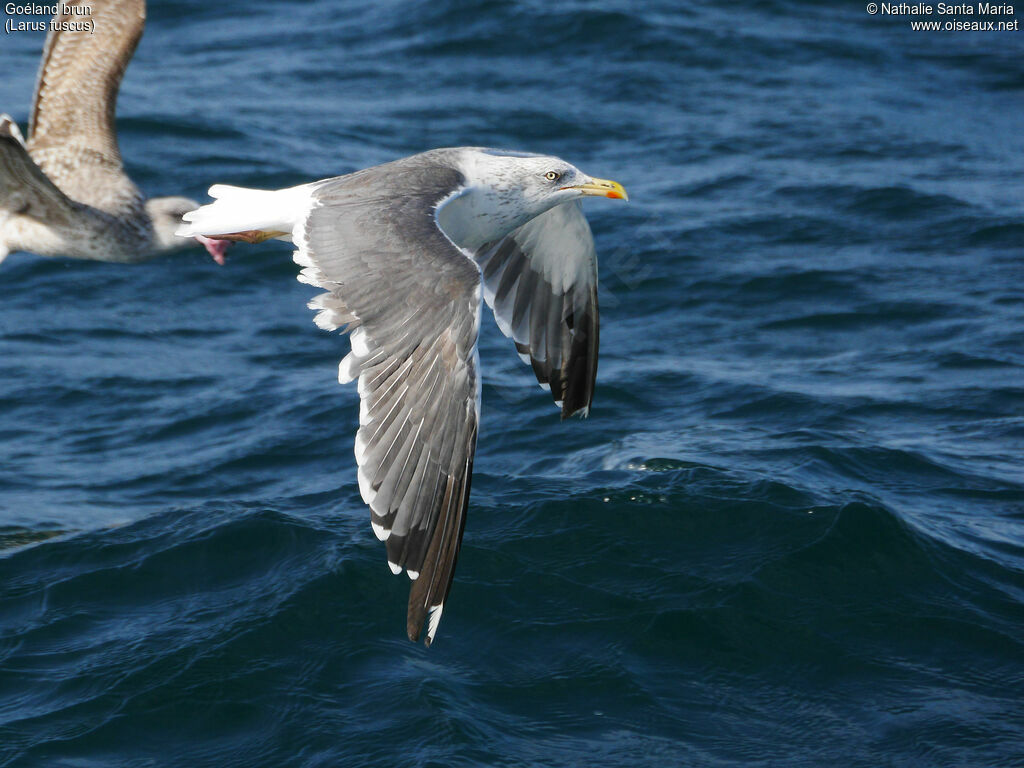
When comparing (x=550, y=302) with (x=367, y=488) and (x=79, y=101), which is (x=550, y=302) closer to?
(x=367, y=488)

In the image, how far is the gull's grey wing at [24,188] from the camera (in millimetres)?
6793

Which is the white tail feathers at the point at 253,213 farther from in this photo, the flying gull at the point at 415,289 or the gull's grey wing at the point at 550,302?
the gull's grey wing at the point at 550,302

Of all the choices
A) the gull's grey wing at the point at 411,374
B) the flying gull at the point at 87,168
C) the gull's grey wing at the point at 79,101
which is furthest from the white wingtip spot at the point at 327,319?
the gull's grey wing at the point at 79,101

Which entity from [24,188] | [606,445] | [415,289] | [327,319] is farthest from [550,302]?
[24,188]

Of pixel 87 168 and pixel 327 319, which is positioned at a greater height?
pixel 87 168

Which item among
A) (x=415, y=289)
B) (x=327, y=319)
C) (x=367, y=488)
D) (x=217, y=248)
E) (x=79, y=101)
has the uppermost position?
(x=79, y=101)

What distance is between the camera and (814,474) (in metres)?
7.84

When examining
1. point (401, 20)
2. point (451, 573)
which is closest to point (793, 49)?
point (401, 20)

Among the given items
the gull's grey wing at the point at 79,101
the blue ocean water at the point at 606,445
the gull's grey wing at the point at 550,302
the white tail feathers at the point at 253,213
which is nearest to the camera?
the blue ocean water at the point at 606,445

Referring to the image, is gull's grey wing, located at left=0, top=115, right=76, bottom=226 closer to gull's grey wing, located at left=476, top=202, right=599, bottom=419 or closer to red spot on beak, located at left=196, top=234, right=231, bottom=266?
red spot on beak, located at left=196, top=234, right=231, bottom=266

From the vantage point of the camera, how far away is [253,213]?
21.2ft

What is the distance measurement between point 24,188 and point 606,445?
3736mm

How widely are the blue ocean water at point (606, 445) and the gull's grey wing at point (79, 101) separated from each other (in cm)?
186

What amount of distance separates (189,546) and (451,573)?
2.65 m
